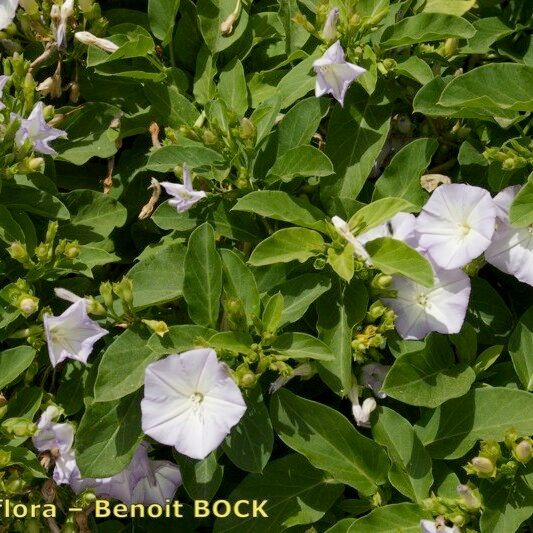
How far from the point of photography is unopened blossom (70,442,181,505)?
2.08 metres

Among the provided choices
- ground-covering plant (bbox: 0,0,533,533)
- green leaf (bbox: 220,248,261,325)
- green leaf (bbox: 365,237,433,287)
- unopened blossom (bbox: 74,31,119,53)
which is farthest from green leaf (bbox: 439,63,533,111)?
unopened blossom (bbox: 74,31,119,53)

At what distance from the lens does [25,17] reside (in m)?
2.23

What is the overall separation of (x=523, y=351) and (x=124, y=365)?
967 mm

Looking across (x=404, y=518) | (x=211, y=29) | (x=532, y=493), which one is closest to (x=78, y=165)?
(x=211, y=29)

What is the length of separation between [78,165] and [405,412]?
1.17 m

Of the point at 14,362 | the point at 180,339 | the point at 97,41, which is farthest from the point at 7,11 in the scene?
the point at 180,339

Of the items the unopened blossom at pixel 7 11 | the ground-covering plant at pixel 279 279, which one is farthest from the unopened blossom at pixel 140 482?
the unopened blossom at pixel 7 11

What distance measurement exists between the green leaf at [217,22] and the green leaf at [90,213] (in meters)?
0.52

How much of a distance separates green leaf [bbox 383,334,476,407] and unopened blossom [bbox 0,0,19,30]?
4.63ft

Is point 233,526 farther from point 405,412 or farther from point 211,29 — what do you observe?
point 211,29

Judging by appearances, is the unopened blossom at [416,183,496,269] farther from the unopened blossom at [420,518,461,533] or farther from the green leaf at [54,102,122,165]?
the green leaf at [54,102,122,165]

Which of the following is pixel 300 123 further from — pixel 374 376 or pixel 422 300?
pixel 374 376

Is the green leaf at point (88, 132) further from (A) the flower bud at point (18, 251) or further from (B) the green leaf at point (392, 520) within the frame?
(B) the green leaf at point (392, 520)

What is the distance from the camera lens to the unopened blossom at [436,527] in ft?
5.82
